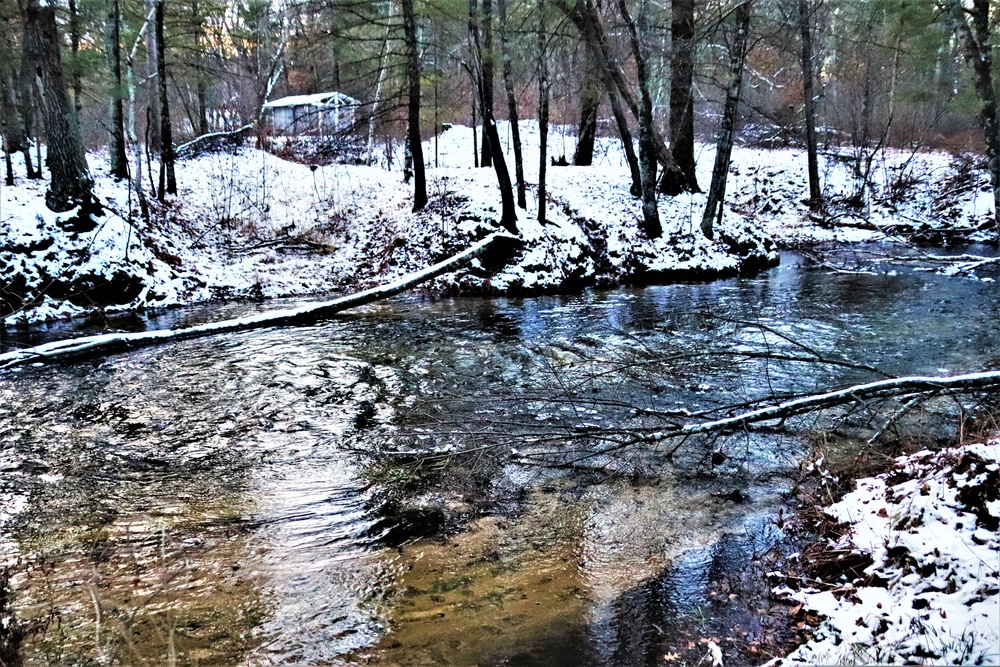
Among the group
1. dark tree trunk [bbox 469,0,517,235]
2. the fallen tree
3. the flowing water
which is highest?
dark tree trunk [bbox 469,0,517,235]

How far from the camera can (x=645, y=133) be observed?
1611 centimetres

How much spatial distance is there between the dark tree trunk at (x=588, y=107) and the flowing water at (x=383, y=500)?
32.8 feet

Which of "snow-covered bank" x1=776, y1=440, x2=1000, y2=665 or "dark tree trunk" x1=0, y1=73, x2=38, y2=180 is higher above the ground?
"dark tree trunk" x1=0, y1=73, x2=38, y2=180

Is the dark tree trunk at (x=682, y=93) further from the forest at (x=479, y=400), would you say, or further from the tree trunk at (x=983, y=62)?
the tree trunk at (x=983, y=62)

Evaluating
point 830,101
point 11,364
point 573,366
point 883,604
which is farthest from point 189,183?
point 830,101

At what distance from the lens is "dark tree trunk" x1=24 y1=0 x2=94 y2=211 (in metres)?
12.3

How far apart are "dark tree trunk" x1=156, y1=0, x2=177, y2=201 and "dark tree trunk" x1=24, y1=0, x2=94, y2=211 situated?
384 cm

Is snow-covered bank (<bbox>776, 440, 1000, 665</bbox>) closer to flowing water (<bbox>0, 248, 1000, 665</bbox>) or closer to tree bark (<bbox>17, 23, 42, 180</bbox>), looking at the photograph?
flowing water (<bbox>0, 248, 1000, 665</bbox>)

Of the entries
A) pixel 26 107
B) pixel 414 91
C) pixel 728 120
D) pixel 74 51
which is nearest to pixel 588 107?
pixel 728 120

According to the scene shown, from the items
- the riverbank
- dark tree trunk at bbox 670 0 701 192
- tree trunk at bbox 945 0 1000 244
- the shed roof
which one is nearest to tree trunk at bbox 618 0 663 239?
the riverbank

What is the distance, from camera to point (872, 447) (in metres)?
5.58

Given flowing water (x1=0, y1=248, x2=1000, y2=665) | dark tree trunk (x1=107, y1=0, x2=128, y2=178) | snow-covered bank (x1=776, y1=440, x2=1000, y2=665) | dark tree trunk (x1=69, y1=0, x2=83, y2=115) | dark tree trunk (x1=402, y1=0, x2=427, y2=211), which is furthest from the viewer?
dark tree trunk (x1=402, y1=0, x2=427, y2=211)

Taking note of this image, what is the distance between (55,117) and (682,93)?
49.1 feet

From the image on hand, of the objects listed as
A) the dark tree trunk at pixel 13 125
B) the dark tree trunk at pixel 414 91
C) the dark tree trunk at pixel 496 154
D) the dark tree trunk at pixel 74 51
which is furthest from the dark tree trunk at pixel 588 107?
the dark tree trunk at pixel 13 125
